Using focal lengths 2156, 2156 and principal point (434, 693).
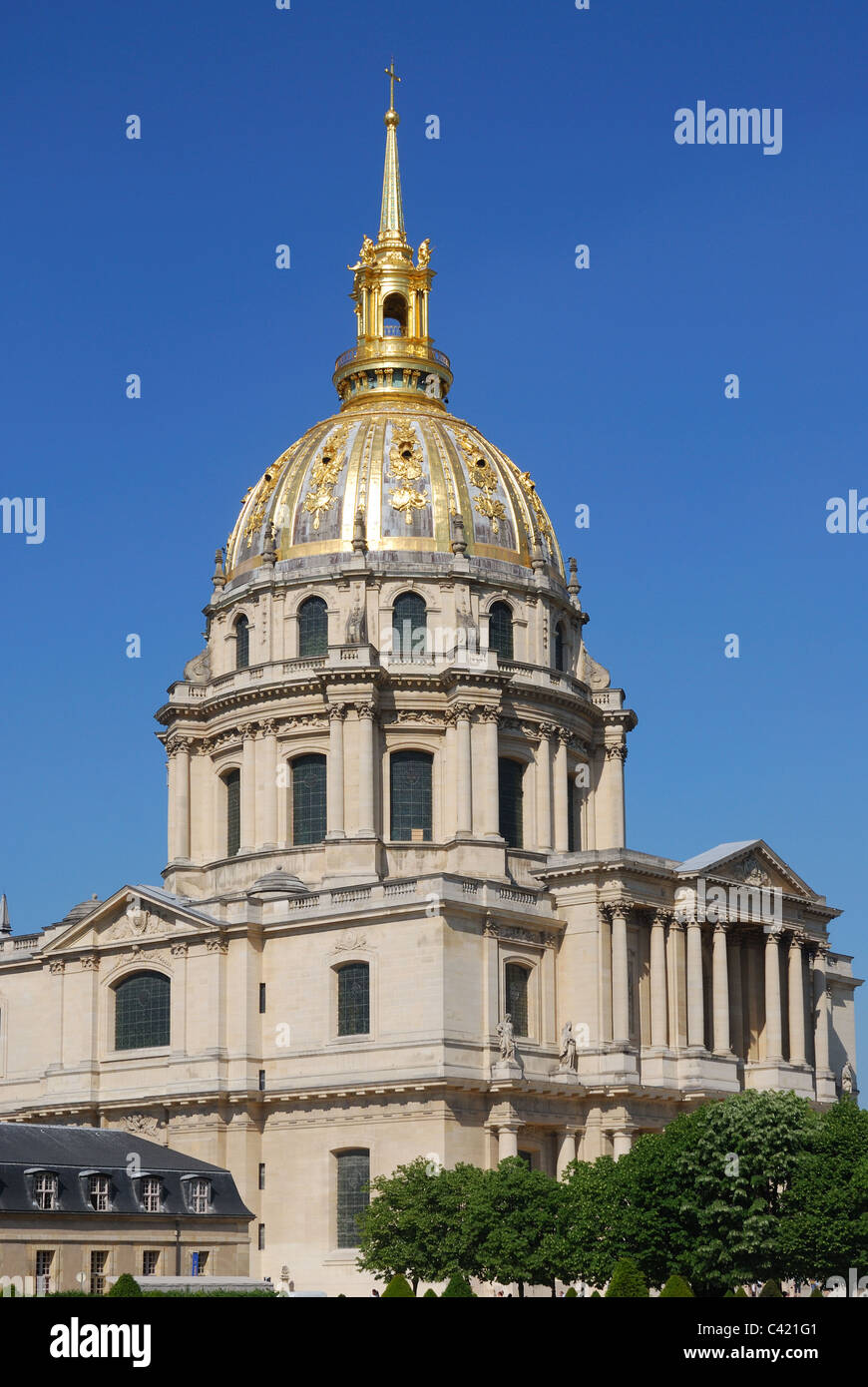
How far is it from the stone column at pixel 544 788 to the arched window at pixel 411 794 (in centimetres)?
468

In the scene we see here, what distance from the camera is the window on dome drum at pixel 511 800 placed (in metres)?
88.3

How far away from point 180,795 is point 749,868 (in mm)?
24669

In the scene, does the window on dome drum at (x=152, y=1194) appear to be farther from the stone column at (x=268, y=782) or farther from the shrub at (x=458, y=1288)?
the stone column at (x=268, y=782)

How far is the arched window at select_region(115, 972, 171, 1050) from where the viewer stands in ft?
269

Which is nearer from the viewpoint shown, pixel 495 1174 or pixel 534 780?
pixel 495 1174

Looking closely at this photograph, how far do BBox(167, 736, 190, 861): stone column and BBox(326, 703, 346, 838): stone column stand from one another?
876 centimetres

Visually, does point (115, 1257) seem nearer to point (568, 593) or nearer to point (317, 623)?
point (317, 623)

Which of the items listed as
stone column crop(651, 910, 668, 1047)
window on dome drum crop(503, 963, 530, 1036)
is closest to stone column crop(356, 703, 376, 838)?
window on dome drum crop(503, 963, 530, 1036)

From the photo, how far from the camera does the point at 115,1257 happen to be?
6731 cm

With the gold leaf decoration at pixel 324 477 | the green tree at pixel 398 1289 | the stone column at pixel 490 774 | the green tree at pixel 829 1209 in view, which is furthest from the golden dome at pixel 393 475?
the green tree at pixel 398 1289
